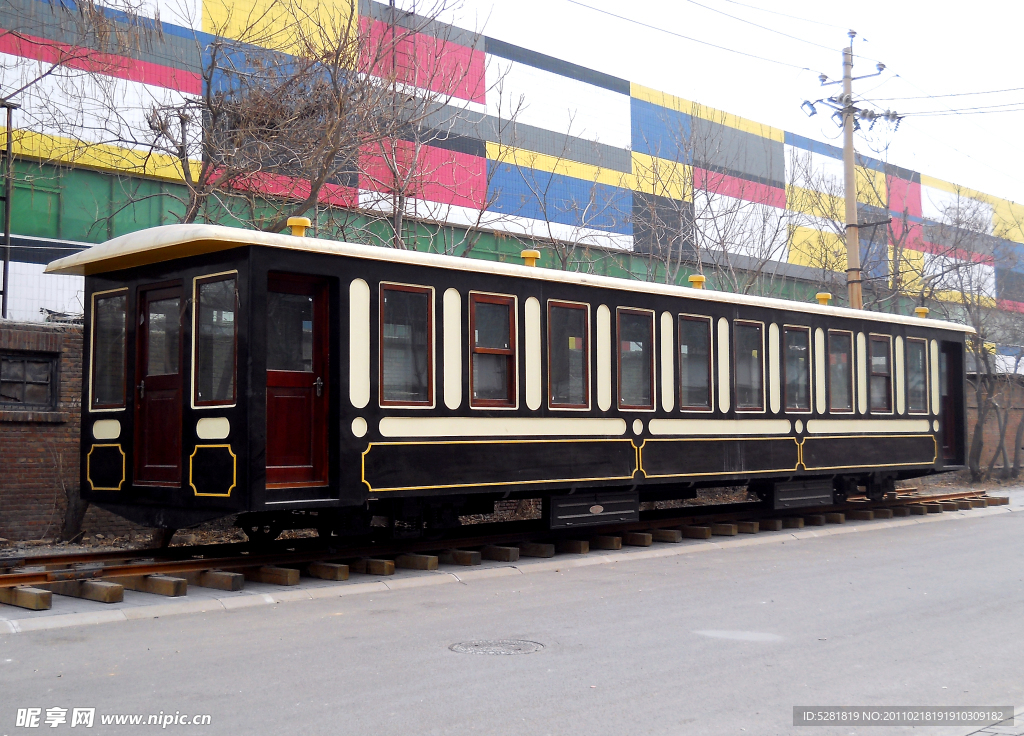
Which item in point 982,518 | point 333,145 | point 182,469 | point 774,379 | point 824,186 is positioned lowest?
point 982,518

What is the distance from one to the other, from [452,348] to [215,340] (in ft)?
7.76

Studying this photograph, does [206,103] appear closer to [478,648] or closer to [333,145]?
[333,145]

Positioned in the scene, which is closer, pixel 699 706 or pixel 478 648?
pixel 699 706

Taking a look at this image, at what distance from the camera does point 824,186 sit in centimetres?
3027

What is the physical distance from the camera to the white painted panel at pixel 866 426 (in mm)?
15462

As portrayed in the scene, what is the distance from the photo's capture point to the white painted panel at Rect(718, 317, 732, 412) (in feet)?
45.4

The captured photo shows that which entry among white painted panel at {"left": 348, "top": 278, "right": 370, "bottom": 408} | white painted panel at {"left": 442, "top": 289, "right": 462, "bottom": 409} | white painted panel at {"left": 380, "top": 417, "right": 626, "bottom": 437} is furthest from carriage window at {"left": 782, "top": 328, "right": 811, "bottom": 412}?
white painted panel at {"left": 348, "top": 278, "right": 370, "bottom": 408}

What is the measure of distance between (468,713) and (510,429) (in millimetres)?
6014

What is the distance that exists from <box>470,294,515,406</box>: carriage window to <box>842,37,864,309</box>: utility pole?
473 inches

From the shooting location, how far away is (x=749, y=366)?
14367 mm

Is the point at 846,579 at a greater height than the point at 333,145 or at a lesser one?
lesser

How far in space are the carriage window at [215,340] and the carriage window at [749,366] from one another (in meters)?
7.26

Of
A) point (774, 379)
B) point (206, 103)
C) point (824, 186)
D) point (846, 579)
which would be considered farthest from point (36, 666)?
point (824, 186)

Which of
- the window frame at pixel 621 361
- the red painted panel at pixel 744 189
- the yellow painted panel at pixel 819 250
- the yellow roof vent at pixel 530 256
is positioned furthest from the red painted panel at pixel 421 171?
the yellow painted panel at pixel 819 250
